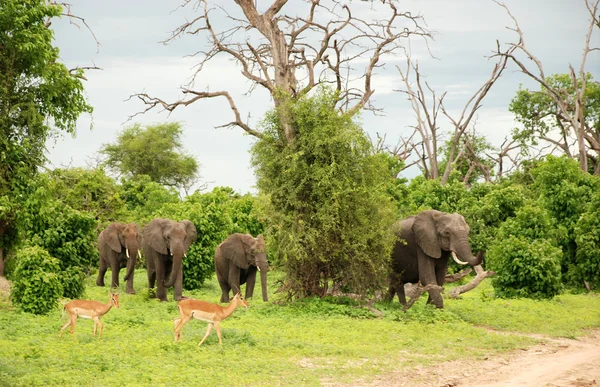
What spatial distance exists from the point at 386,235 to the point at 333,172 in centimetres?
202

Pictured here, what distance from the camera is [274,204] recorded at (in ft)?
61.6

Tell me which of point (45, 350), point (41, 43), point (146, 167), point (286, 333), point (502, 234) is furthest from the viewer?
point (146, 167)

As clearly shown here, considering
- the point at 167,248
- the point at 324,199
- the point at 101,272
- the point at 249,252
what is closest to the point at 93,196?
the point at 101,272

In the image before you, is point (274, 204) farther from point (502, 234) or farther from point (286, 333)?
point (502, 234)

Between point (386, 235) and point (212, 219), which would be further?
point (212, 219)

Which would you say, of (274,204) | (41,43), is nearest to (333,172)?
(274,204)

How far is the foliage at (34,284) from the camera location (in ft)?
57.9

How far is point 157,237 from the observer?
21359mm

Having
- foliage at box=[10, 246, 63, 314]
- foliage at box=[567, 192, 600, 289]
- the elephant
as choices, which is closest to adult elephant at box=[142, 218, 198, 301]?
the elephant

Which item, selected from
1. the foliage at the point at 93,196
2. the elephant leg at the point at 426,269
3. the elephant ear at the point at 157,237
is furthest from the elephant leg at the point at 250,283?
the foliage at the point at 93,196

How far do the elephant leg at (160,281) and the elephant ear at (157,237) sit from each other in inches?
19.5

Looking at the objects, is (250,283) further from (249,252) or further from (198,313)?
(198,313)

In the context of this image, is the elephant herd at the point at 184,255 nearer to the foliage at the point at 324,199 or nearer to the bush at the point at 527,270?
the foliage at the point at 324,199

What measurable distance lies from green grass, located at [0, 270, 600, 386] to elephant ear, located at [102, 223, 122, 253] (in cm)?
422
